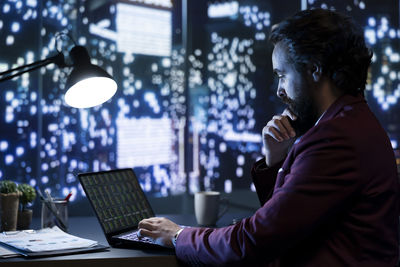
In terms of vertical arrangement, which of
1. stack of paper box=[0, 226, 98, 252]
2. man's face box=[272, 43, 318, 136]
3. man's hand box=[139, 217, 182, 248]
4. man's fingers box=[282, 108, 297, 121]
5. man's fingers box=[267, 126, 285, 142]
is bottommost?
stack of paper box=[0, 226, 98, 252]

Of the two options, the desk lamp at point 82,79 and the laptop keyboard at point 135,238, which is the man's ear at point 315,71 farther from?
the desk lamp at point 82,79

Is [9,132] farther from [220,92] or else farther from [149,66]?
[220,92]

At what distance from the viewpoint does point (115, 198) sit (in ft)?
5.08

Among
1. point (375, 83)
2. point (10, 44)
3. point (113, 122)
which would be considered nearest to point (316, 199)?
point (113, 122)

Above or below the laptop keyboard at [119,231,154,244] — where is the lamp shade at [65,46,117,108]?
above

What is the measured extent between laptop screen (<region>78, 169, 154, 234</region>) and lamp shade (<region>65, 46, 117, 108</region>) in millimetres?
287

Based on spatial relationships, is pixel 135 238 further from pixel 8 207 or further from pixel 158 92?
pixel 158 92

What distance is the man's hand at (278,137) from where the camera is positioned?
4.76ft

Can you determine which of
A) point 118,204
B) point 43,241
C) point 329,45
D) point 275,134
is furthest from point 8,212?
point 329,45

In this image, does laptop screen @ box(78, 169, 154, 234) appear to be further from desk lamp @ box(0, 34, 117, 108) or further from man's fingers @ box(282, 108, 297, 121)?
man's fingers @ box(282, 108, 297, 121)

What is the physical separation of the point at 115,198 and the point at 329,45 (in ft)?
2.85

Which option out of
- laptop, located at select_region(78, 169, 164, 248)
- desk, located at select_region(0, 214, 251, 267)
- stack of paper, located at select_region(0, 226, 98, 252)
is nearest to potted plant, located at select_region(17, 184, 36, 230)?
stack of paper, located at select_region(0, 226, 98, 252)

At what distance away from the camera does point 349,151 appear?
3.17ft

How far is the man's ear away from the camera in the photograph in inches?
43.3
